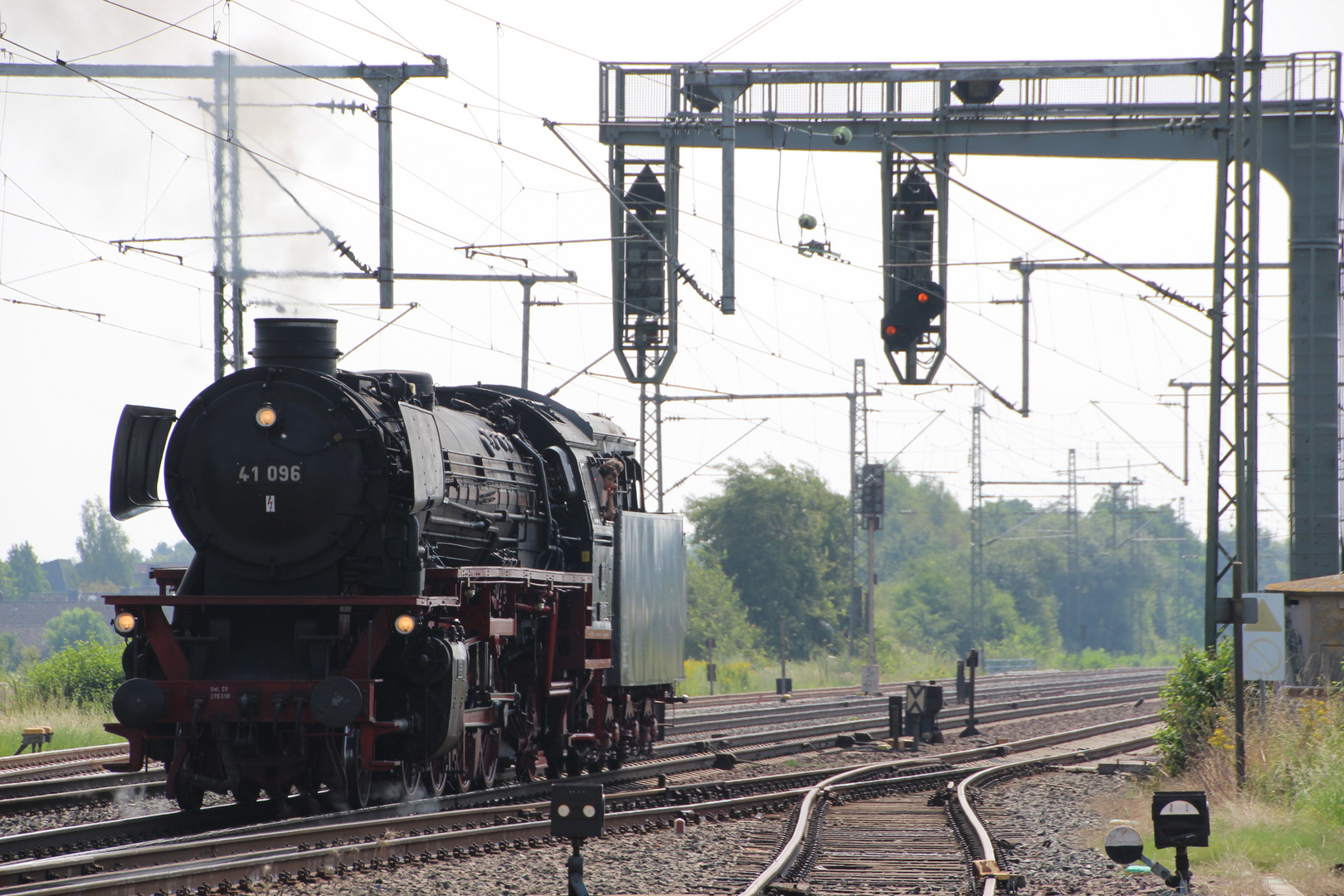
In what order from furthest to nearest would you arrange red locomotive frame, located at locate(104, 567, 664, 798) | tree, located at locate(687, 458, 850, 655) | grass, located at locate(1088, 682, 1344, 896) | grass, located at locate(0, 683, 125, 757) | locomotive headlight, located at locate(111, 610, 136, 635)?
tree, located at locate(687, 458, 850, 655)
grass, located at locate(0, 683, 125, 757)
locomotive headlight, located at locate(111, 610, 136, 635)
red locomotive frame, located at locate(104, 567, 664, 798)
grass, located at locate(1088, 682, 1344, 896)

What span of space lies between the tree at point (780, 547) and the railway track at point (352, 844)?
128 ft

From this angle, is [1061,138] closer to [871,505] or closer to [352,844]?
[352,844]

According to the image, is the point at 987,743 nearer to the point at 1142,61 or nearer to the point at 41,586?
the point at 1142,61

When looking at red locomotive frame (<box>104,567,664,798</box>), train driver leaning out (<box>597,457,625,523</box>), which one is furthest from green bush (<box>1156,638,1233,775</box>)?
train driver leaning out (<box>597,457,625,523</box>)

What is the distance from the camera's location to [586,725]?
48.2ft

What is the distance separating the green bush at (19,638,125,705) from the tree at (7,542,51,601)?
126m

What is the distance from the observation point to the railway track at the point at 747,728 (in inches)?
472

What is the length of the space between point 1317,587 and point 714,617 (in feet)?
109

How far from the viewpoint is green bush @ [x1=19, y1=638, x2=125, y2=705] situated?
71.5ft

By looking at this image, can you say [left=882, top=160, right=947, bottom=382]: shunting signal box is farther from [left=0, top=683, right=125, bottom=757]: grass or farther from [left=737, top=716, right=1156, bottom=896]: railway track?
[left=0, top=683, right=125, bottom=757]: grass

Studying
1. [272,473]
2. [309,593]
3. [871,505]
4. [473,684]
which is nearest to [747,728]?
[473,684]

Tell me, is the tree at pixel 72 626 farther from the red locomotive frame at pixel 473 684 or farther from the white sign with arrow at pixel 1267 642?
the white sign with arrow at pixel 1267 642

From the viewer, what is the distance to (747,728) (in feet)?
74.6

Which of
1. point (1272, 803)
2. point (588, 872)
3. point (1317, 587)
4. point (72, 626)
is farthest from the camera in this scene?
point (72, 626)
